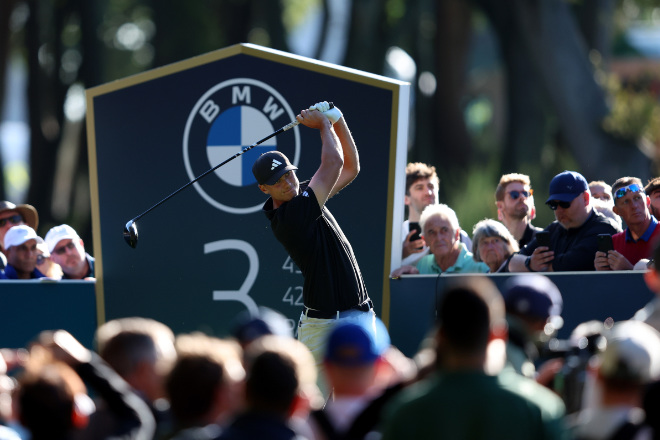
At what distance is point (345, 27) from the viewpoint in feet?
79.8

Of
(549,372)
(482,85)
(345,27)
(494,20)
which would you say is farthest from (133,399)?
(482,85)

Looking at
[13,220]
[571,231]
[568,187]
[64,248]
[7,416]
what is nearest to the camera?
[7,416]

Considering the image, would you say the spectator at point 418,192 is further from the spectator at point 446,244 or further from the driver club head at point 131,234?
the driver club head at point 131,234

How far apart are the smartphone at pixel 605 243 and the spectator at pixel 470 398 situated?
3.97m

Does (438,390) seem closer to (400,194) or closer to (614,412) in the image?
(614,412)

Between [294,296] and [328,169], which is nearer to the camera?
[328,169]

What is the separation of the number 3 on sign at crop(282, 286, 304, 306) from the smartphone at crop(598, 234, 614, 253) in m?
2.36

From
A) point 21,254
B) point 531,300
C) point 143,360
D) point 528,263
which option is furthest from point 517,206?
point 143,360

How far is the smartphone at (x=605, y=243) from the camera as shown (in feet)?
24.5

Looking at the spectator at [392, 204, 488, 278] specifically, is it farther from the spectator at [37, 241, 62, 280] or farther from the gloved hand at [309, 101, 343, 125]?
the spectator at [37, 241, 62, 280]

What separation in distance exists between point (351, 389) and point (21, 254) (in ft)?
18.1

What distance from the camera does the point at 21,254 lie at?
29.7ft

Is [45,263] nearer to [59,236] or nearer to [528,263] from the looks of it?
[59,236]

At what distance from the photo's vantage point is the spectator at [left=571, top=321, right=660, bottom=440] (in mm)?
3682
